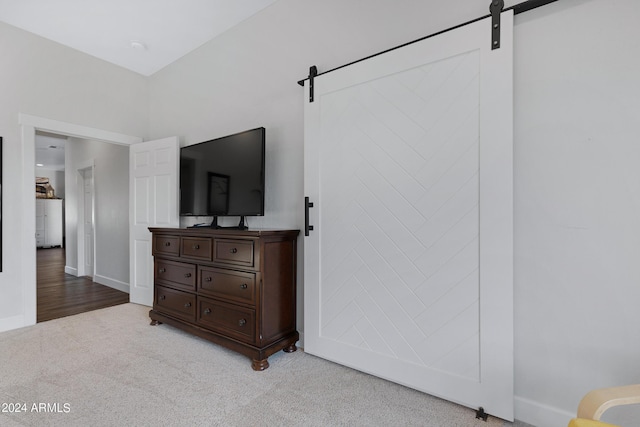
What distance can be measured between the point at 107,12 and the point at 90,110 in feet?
3.80

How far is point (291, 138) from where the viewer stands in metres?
2.43

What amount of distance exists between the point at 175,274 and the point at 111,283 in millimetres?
2644

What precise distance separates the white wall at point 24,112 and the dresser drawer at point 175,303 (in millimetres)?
1308

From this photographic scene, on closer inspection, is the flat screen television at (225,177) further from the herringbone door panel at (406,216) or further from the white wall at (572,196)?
the white wall at (572,196)

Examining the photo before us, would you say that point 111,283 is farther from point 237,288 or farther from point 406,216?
point 406,216

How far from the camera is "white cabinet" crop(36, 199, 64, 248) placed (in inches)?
365

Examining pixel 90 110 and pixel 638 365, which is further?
pixel 90 110

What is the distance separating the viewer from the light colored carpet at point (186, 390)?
151cm

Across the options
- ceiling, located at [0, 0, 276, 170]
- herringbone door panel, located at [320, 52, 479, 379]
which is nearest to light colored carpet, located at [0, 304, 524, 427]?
herringbone door panel, located at [320, 52, 479, 379]

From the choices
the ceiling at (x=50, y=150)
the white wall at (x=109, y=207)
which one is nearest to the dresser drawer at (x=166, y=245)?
the white wall at (x=109, y=207)

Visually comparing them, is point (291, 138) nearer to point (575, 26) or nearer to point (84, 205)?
point (575, 26)

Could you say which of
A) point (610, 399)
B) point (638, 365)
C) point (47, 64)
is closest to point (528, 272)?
point (638, 365)

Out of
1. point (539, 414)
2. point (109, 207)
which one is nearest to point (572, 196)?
point (539, 414)

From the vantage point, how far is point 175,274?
2648 mm
